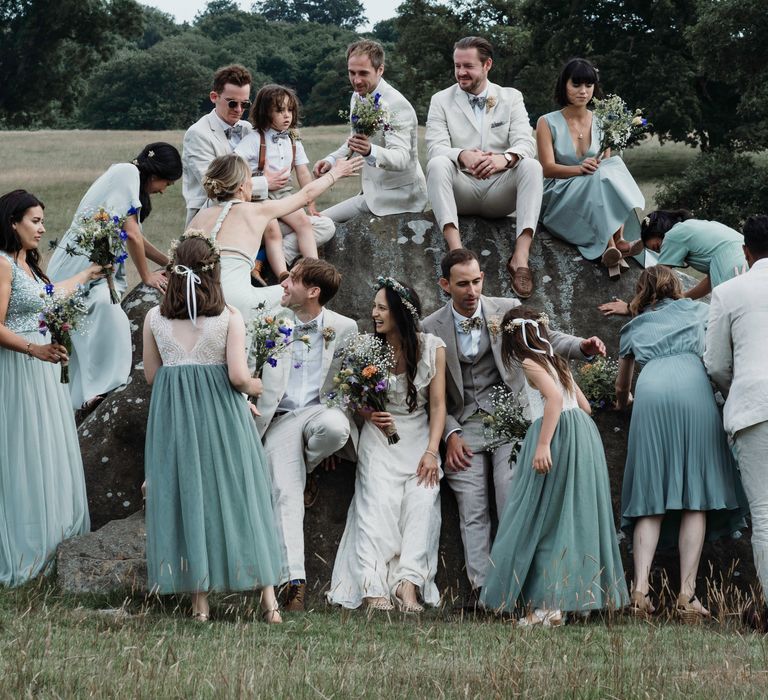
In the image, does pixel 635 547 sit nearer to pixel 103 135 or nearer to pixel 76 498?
pixel 76 498

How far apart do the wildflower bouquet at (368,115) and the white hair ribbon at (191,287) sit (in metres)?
3.43

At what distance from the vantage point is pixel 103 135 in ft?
164

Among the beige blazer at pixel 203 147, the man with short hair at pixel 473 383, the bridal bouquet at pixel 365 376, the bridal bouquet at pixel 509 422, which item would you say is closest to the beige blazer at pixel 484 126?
the beige blazer at pixel 203 147

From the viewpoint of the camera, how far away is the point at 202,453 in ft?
24.8

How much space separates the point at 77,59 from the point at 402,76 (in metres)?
14.0

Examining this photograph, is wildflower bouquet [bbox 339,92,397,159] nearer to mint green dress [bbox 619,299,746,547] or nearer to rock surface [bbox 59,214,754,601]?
rock surface [bbox 59,214,754,601]

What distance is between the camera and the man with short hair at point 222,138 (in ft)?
34.8

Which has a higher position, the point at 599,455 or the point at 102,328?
the point at 102,328

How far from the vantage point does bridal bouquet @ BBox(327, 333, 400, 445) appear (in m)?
8.66

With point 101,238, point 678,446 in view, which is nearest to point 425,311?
point 678,446

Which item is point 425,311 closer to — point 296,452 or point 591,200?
point 591,200

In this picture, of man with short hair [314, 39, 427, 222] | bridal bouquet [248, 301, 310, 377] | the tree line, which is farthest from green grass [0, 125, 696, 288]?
bridal bouquet [248, 301, 310, 377]

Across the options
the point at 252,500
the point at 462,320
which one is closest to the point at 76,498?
the point at 252,500

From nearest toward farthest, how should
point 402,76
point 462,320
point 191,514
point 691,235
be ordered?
point 191,514
point 462,320
point 691,235
point 402,76
